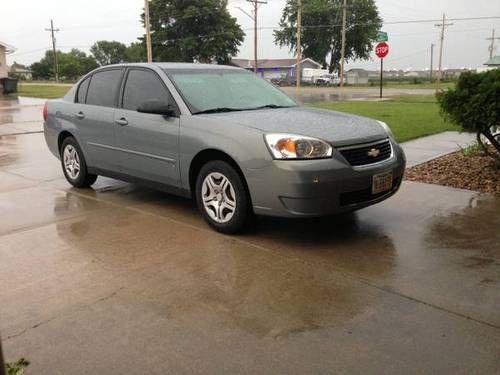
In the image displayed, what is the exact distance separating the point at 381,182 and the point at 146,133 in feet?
7.98

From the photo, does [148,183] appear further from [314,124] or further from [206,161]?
[314,124]

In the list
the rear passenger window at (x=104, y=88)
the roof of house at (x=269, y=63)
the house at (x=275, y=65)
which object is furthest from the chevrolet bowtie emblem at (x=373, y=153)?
the roof of house at (x=269, y=63)

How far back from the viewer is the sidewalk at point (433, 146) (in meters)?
8.65

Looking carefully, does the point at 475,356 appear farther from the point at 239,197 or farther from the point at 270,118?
the point at 270,118

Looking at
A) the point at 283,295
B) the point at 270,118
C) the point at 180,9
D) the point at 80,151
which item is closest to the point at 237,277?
the point at 283,295

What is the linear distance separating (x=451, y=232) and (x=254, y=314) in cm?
250

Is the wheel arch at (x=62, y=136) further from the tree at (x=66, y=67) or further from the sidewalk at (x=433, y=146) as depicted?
the tree at (x=66, y=67)

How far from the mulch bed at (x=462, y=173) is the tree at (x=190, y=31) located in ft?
195

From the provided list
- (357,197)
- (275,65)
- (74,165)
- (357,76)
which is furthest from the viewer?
(275,65)

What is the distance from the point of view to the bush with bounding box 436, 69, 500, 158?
6309 mm

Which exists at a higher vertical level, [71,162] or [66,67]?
[66,67]

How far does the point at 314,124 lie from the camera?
4867mm

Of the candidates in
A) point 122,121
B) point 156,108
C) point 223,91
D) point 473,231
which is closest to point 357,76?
point 223,91

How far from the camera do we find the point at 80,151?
6.65 metres
